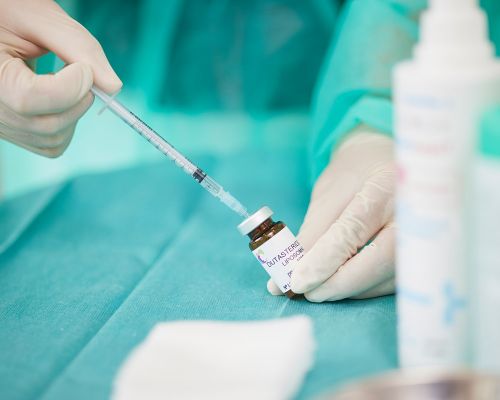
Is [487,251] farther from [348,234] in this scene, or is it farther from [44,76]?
[44,76]

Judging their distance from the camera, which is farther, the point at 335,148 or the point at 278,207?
the point at 278,207

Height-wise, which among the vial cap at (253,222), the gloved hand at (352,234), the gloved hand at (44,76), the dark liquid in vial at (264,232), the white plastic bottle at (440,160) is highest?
the gloved hand at (44,76)

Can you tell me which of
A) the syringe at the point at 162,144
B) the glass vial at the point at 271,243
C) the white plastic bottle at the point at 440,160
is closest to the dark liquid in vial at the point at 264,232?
the glass vial at the point at 271,243

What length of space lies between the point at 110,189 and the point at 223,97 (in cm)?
36

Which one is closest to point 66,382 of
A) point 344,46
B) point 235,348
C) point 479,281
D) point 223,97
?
point 235,348

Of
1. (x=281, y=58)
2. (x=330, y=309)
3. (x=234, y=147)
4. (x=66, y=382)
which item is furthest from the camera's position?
(x=234, y=147)

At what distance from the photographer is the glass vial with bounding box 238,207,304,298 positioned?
32.4 inches

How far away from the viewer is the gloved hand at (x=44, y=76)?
90 cm

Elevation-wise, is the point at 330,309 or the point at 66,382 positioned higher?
the point at 66,382

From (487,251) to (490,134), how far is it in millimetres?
97

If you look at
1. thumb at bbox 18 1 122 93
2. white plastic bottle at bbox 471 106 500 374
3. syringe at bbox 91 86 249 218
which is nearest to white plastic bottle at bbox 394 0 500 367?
white plastic bottle at bbox 471 106 500 374

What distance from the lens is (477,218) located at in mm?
587

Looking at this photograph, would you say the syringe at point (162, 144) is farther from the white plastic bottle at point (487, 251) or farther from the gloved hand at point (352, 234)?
the white plastic bottle at point (487, 251)

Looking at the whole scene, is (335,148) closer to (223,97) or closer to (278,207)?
(278,207)
